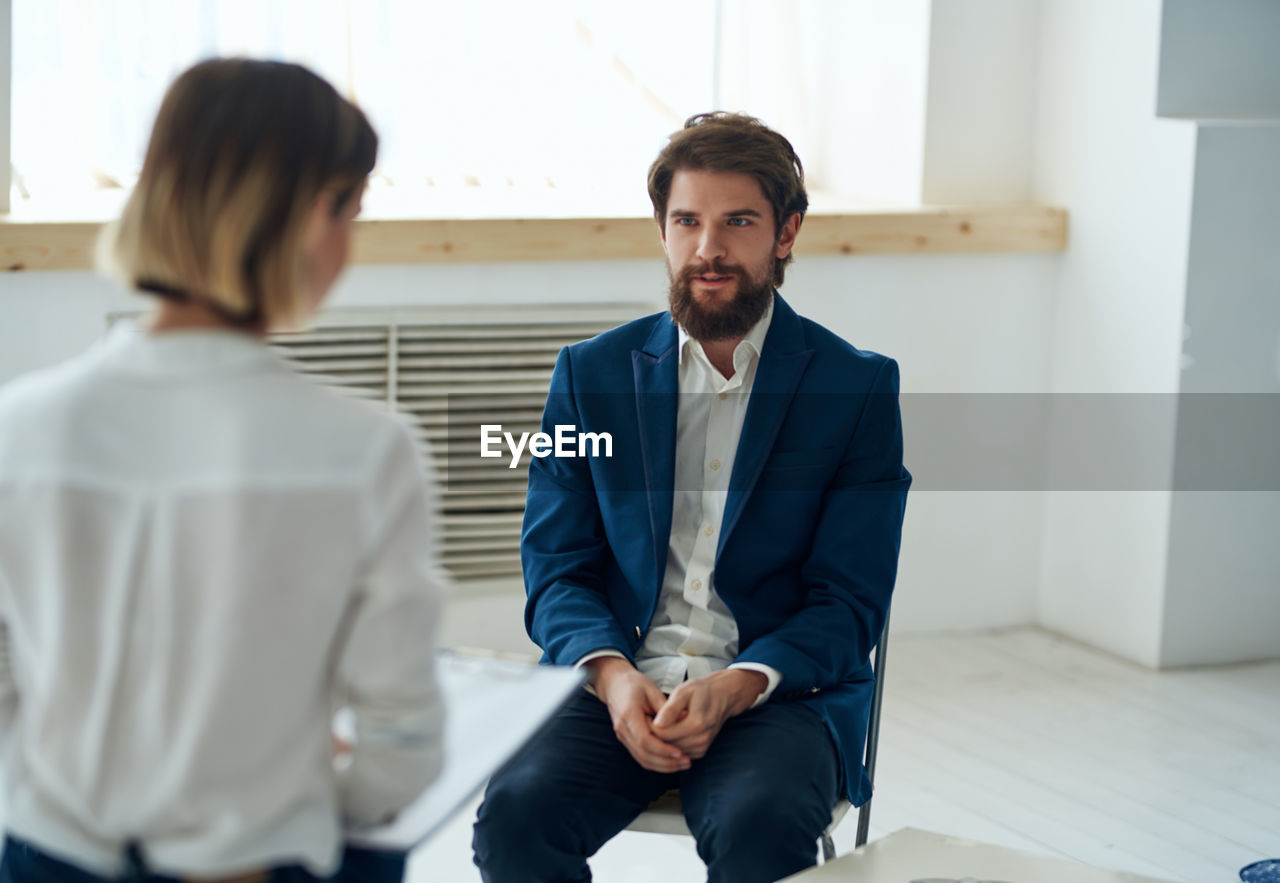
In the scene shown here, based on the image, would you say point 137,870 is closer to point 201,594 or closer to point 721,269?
point 201,594

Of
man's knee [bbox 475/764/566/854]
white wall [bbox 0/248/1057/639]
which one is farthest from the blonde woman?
white wall [bbox 0/248/1057/639]

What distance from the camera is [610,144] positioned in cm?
378

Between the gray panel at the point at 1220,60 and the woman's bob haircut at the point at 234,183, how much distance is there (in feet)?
9.44

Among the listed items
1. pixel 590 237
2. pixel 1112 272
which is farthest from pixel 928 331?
pixel 590 237

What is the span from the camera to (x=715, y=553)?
6.11 feet

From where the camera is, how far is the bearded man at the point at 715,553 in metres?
1.67

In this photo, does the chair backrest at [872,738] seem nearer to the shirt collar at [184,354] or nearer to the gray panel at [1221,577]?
the shirt collar at [184,354]

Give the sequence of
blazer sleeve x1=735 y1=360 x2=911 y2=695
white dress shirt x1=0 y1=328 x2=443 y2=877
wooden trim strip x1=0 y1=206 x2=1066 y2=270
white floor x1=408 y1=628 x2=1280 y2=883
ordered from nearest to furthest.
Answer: white dress shirt x1=0 y1=328 x2=443 y2=877 < blazer sleeve x1=735 y1=360 x2=911 y2=695 < white floor x1=408 y1=628 x2=1280 y2=883 < wooden trim strip x1=0 y1=206 x2=1066 y2=270

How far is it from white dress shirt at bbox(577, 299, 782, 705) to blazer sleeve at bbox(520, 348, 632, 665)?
6cm

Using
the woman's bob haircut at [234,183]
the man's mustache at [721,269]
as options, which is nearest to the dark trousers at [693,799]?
the man's mustache at [721,269]

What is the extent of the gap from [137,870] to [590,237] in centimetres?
247

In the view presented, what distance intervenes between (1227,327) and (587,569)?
2.11 m

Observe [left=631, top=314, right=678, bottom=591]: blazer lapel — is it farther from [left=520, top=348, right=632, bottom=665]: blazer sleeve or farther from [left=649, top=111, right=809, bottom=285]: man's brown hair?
[left=649, top=111, right=809, bottom=285]: man's brown hair

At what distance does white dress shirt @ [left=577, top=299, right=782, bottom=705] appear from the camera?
185 centimetres
